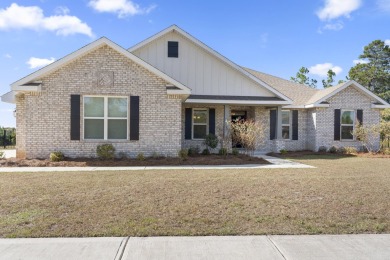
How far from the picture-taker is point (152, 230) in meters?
4.76

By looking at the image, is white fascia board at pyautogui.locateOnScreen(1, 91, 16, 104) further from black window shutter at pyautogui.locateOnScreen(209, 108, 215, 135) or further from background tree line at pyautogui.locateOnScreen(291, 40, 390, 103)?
background tree line at pyautogui.locateOnScreen(291, 40, 390, 103)

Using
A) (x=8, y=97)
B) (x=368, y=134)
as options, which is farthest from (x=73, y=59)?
(x=368, y=134)

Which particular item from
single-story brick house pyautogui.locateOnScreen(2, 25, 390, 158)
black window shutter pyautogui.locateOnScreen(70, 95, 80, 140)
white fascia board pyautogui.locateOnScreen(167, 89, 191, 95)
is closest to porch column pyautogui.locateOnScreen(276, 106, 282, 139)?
single-story brick house pyautogui.locateOnScreen(2, 25, 390, 158)

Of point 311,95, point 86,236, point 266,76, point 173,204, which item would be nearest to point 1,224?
point 86,236

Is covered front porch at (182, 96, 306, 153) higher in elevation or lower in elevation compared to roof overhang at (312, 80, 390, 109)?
lower

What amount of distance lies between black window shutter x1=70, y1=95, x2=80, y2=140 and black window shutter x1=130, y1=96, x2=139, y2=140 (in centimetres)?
213

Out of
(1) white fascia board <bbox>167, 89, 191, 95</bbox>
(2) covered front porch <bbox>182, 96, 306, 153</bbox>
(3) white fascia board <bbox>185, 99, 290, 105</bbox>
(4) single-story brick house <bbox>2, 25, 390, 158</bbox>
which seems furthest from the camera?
(2) covered front porch <bbox>182, 96, 306, 153</bbox>

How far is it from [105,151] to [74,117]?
1.90 meters

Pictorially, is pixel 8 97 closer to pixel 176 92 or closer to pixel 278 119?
pixel 176 92

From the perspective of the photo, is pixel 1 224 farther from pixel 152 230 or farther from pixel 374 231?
pixel 374 231

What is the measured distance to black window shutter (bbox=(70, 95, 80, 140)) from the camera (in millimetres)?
12344

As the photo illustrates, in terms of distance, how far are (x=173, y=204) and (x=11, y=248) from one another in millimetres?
2815

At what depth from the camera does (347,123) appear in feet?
60.7

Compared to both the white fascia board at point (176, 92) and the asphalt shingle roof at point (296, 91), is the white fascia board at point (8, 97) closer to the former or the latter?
the white fascia board at point (176, 92)
